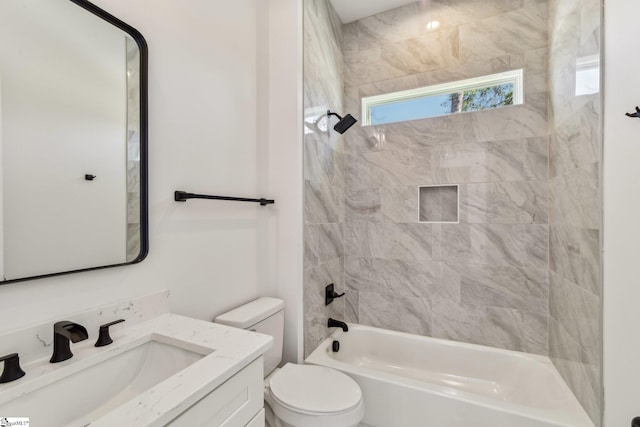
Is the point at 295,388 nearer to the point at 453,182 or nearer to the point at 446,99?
the point at 453,182

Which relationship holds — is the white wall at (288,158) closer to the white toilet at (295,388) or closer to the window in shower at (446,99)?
the white toilet at (295,388)

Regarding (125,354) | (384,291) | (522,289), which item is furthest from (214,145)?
(522,289)

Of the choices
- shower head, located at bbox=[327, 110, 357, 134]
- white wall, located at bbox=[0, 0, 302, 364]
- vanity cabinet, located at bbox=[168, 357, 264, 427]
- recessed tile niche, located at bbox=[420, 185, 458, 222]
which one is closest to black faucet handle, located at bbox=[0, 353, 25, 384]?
white wall, located at bbox=[0, 0, 302, 364]

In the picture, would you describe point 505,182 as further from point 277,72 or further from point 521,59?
point 277,72

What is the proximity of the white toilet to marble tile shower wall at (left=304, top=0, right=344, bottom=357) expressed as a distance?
259 mm

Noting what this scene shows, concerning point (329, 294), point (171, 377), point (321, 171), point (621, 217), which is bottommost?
point (329, 294)

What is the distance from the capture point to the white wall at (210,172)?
107 centimetres

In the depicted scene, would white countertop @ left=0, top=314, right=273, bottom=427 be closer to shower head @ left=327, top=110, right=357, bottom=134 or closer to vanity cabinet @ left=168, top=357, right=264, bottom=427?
vanity cabinet @ left=168, top=357, right=264, bottom=427

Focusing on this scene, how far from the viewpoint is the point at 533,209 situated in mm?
1846

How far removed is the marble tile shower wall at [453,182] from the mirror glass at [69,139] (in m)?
1.69

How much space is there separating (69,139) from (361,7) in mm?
2339

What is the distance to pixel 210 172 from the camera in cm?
143

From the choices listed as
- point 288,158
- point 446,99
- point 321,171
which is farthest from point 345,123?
point 446,99

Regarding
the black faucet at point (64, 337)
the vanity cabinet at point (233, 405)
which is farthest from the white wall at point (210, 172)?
the vanity cabinet at point (233, 405)
